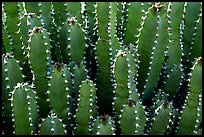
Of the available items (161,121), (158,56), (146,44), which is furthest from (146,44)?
(161,121)

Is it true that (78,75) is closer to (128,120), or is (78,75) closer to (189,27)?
(128,120)

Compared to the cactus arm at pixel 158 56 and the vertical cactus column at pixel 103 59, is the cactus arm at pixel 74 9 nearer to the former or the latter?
the vertical cactus column at pixel 103 59

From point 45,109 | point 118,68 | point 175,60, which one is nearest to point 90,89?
point 118,68

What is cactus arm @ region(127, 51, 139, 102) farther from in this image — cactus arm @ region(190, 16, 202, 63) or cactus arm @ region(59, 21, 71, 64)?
cactus arm @ region(190, 16, 202, 63)

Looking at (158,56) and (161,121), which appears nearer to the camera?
(161,121)

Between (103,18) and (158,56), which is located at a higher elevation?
(103,18)

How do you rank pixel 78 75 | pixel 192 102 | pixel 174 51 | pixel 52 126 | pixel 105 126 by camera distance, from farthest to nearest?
1. pixel 174 51
2. pixel 78 75
3. pixel 192 102
4. pixel 52 126
5. pixel 105 126

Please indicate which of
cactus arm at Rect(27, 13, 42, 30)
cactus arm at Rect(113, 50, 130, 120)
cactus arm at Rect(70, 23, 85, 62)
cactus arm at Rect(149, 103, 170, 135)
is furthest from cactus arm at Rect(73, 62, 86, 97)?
cactus arm at Rect(149, 103, 170, 135)

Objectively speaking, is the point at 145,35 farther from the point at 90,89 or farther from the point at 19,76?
the point at 19,76
